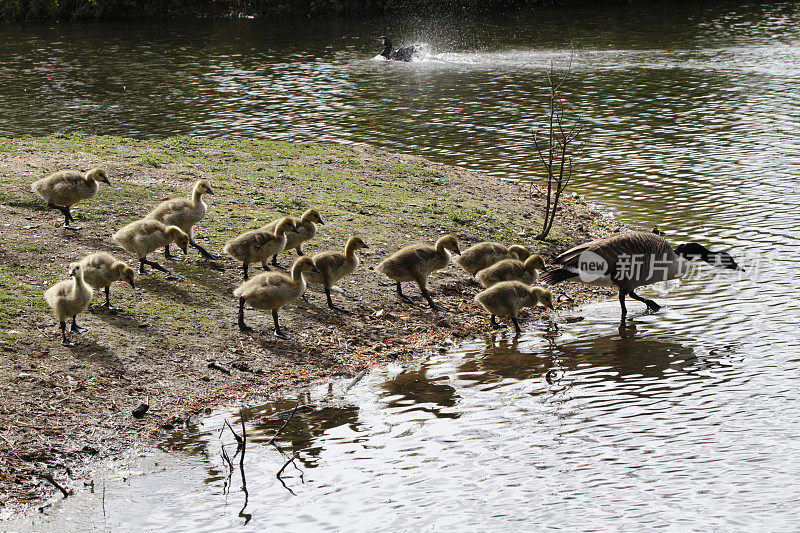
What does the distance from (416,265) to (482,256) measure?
4.02 ft

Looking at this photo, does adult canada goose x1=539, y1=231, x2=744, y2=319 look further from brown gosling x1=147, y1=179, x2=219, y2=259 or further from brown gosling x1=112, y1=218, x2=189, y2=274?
brown gosling x1=112, y1=218, x2=189, y2=274

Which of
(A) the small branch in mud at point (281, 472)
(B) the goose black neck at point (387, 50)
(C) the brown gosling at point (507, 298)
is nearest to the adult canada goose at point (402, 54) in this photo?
(B) the goose black neck at point (387, 50)

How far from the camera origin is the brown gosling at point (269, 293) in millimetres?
10031

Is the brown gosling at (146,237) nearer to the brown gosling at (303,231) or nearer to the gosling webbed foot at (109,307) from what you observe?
the gosling webbed foot at (109,307)

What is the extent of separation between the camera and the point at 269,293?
32.8 feet

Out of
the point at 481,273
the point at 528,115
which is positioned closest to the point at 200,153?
the point at 481,273

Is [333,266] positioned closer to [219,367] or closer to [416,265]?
[416,265]

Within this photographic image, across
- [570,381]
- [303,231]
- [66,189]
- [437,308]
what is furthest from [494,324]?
[66,189]

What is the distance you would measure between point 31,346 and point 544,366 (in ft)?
18.8

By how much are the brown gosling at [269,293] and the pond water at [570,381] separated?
1.46m

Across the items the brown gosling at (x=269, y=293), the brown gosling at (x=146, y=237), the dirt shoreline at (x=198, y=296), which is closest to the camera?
the dirt shoreline at (x=198, y=296)

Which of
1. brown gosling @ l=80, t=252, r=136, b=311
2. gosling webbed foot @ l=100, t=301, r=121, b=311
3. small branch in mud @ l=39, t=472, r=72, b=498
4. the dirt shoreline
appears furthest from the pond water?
brown gosling @ l=80, t=252, r=136, b=311

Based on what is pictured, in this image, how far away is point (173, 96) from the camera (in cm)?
2973

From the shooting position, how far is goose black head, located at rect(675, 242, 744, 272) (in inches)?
468
